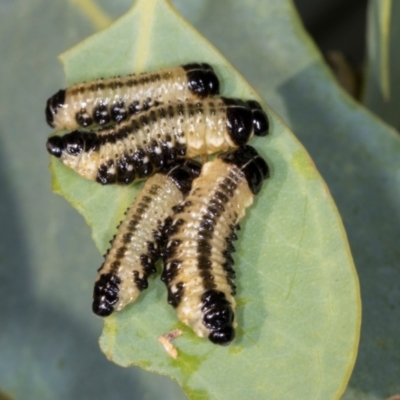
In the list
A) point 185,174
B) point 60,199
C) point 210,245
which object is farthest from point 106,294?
point 60,199

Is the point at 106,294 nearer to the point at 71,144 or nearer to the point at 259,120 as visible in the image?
the point at 71,144

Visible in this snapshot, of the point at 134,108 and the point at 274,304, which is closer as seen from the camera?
the point at 274,304

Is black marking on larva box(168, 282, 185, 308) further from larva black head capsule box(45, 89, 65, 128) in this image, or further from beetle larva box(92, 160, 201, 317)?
larva black head capsule box(45, 89, 65, 128)

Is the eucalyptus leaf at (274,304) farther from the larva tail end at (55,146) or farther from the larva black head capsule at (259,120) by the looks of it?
the larva tail end at (55,146)

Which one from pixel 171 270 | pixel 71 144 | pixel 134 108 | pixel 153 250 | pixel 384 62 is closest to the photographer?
pixel 171 270

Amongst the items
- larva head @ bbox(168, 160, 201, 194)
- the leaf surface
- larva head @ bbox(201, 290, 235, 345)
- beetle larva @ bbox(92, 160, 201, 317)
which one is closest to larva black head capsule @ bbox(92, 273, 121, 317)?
beetle larva @ bbox(92, 160, 201, 317)

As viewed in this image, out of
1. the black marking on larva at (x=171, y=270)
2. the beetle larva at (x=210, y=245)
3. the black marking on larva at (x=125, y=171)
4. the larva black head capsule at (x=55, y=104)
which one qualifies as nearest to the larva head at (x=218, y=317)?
the beetle larva at (x=210, y=245)
